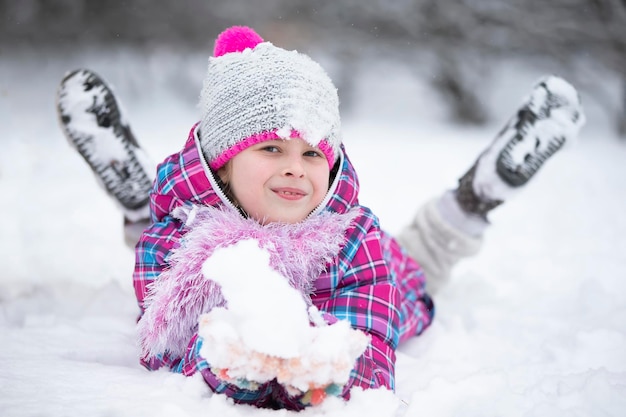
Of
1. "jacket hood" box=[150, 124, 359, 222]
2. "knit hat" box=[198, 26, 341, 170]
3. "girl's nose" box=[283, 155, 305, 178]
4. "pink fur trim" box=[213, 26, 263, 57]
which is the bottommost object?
"jacket hood" box=[150, 124, 359, 222]

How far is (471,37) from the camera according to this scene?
4.28 metres

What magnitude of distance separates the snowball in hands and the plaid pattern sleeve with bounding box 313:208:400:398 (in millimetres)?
275

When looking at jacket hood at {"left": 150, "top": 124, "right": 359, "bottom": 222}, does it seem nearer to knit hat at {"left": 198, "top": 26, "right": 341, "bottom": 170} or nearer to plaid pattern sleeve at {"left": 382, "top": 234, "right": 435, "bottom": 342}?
knit hat at {"left": 198, "top": 26, "right": 341, "bottom": 170}

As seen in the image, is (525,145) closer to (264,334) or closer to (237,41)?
(237,41)

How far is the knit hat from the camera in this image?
49.0 inches

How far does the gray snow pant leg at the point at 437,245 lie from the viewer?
6.17ft

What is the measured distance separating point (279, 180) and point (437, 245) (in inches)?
33.8

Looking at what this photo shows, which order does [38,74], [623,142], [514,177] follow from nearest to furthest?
[514,177] < [623,142] < [38,74]

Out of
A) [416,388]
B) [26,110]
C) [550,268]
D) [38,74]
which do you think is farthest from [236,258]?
[38,74]

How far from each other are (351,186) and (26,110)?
336 cm

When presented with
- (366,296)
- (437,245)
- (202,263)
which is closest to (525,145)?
(437,245)

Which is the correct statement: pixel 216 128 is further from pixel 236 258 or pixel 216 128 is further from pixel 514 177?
pixel 514 177

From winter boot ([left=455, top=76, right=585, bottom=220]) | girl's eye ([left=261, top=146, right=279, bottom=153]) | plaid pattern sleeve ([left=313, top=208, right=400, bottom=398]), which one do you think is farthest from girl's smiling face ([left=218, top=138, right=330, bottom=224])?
winter boot ([left=455, top=76, right=585, bottom=220])

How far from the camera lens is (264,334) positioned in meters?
0.87
